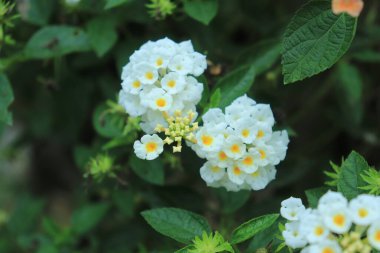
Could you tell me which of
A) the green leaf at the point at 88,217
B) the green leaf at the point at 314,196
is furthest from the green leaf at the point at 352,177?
the green leaf at the point at 88,217

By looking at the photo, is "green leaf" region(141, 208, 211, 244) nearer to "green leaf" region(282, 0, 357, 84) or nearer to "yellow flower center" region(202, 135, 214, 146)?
"yellow flower center" region(202, 135, 214, 146)

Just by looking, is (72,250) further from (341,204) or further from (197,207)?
(341,204)

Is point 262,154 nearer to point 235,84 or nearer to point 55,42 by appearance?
point 235,84

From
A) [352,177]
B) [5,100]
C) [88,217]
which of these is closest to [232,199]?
[352,177]

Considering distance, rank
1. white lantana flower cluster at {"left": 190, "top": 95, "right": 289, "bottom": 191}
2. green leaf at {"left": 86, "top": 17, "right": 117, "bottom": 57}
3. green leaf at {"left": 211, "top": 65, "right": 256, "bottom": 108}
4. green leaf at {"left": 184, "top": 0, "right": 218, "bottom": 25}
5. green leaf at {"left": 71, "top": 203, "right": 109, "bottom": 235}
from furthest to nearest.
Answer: green leaf at {"left": 71, "top": 203, "right": 109, "bottom": 235} → green leaf at {"left": 86, "top": 17, "right": 117, "bottom": 57} → green leaf at {"left": 184, "top": 0, "right": 218, "bottom": 25} → green leaf at {"left": 211, "top": 65, "right": 256, "bottom": 108} → white lantana flower cluster at {"left": 190, "top": 95, "right": 289, "bottom": 191}

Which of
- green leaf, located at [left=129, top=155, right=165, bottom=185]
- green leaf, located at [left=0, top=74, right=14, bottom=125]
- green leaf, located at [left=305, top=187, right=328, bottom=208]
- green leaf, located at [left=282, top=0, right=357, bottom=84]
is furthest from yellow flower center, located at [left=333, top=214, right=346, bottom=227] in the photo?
green leaf, located at [left=0, top=74, right=14, bottom=125]

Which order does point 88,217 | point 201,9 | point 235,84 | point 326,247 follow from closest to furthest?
1. point 326,247
2. point 235,84
3. point 201,9
4. point 88,217
